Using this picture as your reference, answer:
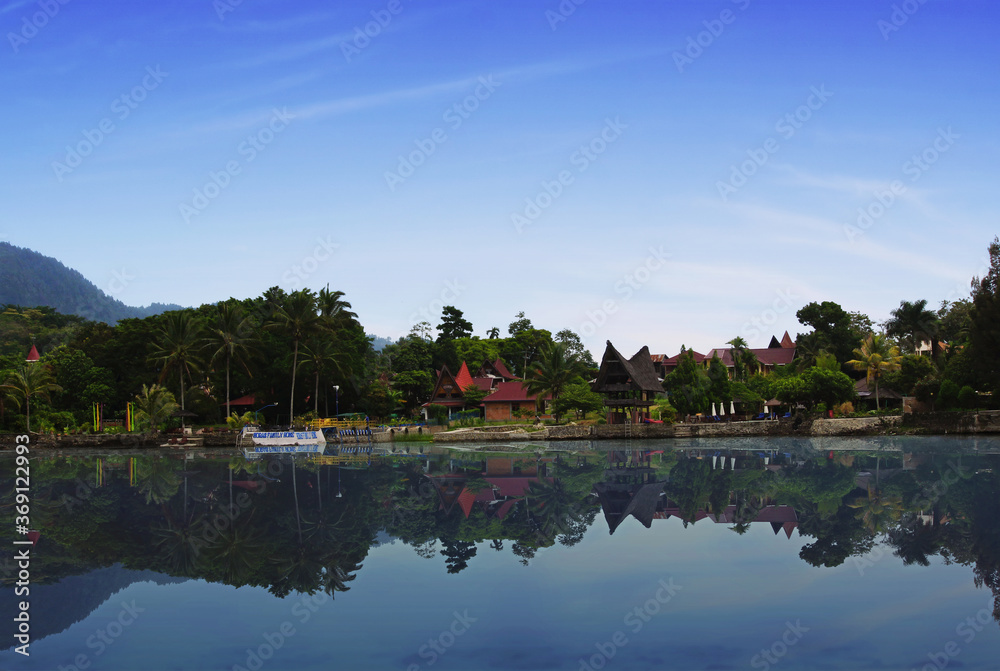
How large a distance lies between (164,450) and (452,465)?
86.1 ft

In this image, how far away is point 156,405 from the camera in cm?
5572

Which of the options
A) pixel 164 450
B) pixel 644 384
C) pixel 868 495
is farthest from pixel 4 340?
pixel 868 495

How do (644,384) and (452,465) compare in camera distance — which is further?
(644,384)

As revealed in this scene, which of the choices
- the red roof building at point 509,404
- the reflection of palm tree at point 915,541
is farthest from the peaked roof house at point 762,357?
the reflection of palm tree at point 915,541

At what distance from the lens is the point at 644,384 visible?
58.8 metres

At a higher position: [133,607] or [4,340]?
[4,340]

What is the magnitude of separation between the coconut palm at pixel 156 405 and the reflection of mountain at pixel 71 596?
43.2m

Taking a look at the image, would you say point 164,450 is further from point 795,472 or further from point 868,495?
point 868,495

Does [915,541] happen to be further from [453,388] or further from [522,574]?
[453,388]

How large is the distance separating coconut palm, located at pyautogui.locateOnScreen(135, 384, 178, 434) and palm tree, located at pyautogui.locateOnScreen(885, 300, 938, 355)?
64634mm

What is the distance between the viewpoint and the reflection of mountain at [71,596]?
12289mm

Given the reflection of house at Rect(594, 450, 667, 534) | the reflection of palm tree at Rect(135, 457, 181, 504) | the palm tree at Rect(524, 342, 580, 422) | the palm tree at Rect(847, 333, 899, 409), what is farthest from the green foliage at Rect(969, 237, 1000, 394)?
the reflection of palm tree at Rect(135, 457, 181, 504)

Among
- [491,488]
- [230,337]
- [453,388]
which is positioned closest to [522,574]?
[491,488]

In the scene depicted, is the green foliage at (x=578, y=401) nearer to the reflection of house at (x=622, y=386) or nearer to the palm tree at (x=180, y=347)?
the reflection of house at (x=622, y=386)
